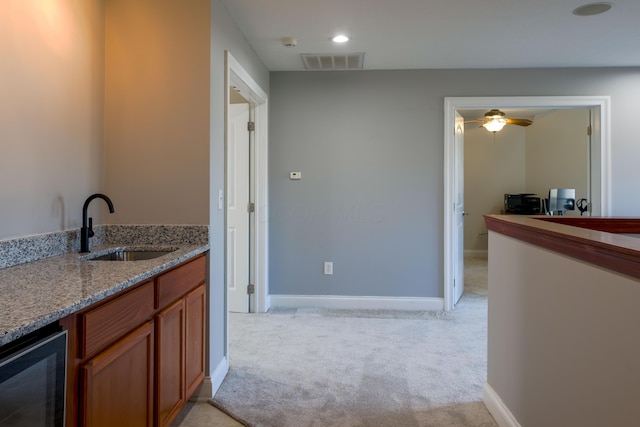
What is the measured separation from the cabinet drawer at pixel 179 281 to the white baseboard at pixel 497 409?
1619 mm

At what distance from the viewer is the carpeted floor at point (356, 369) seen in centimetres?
218

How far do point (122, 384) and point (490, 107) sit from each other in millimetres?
3798

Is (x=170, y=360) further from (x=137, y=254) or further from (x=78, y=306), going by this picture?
(x=78, y=306)

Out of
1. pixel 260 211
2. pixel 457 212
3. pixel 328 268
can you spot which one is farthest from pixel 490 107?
pixel 260 211

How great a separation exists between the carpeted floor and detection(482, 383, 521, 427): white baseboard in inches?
1.8

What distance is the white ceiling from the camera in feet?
8.77

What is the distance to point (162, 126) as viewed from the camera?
7.70ft

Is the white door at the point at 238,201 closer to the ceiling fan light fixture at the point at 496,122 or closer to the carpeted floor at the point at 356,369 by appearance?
the carpeted floor at the point at 356,369

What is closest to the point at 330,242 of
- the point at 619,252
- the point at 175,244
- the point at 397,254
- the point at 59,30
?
the point at 397,254

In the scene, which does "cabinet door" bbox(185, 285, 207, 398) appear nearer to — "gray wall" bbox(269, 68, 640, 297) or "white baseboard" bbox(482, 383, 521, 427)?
"white baseboard" bbox(482, 383, 521, 427)

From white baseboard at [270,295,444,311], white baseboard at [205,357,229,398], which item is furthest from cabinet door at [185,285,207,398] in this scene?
white baseboard at [270,295,444,311]

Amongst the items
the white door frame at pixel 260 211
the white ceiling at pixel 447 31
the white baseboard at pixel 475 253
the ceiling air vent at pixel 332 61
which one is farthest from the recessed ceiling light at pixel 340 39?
the white baseboard at pixel 475 253

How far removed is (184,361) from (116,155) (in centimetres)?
119

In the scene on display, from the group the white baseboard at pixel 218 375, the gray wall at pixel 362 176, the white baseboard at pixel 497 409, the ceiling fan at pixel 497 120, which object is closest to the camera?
the white baseboard at pixel 497 409
